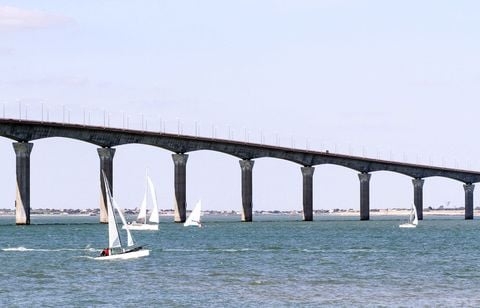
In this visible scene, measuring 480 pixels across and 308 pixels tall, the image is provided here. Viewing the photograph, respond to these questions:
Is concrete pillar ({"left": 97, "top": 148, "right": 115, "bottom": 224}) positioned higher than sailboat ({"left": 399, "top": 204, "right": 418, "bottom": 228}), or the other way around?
concrete pillar ({"left": 97, "top": 148, "right": 115, "bottom": 224})

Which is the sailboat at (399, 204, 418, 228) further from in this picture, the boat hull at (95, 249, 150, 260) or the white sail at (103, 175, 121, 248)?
the white sail at (103, 175, 121, 248)

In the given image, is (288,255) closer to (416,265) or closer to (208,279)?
(416,265)

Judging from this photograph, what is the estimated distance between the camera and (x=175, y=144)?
168m

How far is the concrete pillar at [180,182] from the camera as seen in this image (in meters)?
169

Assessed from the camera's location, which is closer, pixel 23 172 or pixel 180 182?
pixel 23 172

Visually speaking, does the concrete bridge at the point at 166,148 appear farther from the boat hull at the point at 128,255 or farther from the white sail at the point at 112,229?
the white sail at the point at 112,229

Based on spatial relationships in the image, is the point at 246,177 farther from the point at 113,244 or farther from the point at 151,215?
the point at 113,244

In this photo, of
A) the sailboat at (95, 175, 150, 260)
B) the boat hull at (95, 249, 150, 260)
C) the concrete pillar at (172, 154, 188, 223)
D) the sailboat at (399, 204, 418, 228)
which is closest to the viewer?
the sailboat at (95, 175, 150, 260)

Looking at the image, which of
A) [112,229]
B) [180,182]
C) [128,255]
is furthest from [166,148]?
[112,229]

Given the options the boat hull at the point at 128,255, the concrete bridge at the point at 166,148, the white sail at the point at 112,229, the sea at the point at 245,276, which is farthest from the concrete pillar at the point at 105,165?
the white sail at the point at 112,229

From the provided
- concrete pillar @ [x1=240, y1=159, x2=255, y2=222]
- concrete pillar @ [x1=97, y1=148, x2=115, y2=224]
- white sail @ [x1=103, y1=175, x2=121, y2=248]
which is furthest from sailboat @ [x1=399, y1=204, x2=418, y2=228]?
white sail @ [x1=103, y1=175, x2=121, y2=248]

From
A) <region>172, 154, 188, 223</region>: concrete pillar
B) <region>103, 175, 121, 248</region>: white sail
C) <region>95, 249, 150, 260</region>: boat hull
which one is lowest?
<region>95, 249, 150, 260</region>: boat hull

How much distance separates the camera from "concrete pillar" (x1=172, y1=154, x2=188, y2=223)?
169250 mm

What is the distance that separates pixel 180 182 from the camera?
17062cm
